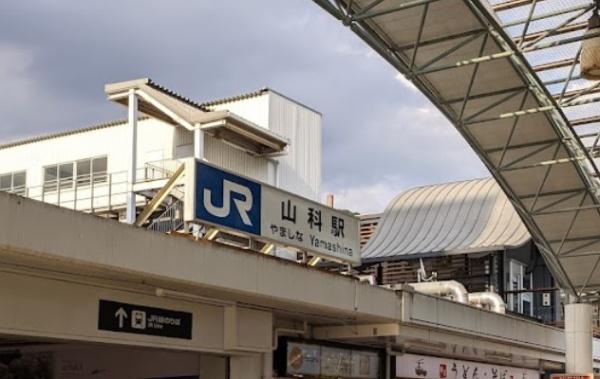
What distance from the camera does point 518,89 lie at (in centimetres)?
1792

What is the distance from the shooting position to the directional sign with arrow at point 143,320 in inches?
470

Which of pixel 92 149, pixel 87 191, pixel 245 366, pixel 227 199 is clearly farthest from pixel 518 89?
pixel 92 149

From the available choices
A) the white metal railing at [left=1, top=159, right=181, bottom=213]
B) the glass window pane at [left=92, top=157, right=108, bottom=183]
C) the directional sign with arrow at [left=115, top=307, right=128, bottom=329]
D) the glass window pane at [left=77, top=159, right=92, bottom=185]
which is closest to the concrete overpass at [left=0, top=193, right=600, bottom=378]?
the directional sign with arrow at [left=115, top=307, right=128, bottom=329]

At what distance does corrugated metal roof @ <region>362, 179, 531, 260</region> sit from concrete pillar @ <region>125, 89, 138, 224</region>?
7.79m

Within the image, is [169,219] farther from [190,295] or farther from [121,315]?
[121,315]

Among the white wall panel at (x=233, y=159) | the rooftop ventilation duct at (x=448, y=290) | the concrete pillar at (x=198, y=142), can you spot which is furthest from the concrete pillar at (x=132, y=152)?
the rooftop ventilation duct at (x=448, y=290)

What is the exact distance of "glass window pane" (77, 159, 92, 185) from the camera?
36.1 meters

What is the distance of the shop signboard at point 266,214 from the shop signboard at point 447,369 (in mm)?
4540

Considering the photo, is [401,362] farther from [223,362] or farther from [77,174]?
[77,174]

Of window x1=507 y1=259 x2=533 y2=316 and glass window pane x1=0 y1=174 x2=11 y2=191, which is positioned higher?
glass window pane x1=0 y1=174 x2=11 y2=191

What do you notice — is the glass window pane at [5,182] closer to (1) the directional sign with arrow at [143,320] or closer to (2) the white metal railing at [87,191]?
(2) the white metal railing at [87,191]

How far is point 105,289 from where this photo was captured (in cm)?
1191

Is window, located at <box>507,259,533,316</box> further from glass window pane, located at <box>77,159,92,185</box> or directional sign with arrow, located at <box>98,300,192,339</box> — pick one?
directional sign with arrow, located at <box>98,300,192,339</box>

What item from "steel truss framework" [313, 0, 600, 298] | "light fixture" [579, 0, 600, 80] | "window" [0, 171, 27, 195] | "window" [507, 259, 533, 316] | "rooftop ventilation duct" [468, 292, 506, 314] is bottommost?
"rooftop ventilation duct" [468, 292, 506, 314]
